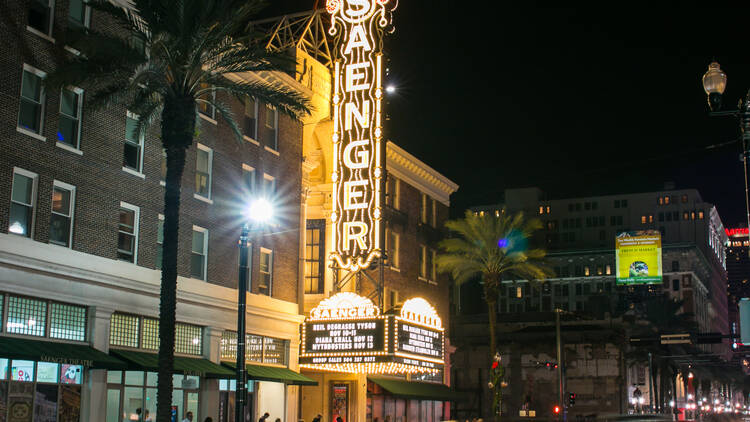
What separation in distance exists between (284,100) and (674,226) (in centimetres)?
18072

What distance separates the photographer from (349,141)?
45781 mm

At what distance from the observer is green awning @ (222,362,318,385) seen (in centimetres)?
3816

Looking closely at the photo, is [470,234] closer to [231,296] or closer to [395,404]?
[395,404]

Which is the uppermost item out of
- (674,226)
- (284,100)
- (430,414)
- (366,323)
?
(674,226)

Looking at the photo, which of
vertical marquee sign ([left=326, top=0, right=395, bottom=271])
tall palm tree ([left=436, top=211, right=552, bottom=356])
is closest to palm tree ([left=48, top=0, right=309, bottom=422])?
vertical marquee sign ([left=326, top=0, right=395, bottom=271])

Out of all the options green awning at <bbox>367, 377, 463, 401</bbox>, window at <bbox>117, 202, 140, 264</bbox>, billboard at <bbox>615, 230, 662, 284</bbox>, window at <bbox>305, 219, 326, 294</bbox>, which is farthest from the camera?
billboard at <bbox>615, 230, 662, 284</bbox>

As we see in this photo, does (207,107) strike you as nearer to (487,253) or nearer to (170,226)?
(170,226)

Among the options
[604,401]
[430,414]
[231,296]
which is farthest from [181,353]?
[604,401]

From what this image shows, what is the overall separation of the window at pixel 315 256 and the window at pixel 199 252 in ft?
45.4

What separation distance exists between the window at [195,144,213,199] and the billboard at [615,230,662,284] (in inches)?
2831

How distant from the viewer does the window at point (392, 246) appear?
57.0 meters

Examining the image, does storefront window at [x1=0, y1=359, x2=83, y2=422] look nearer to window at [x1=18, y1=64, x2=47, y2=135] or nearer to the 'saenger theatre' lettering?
window at [x1=18, y1=64, x2=47, y2=135]

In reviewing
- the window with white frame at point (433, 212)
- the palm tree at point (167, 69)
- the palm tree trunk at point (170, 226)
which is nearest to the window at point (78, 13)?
the palm tree at point (167, 69)

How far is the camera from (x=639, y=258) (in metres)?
101
